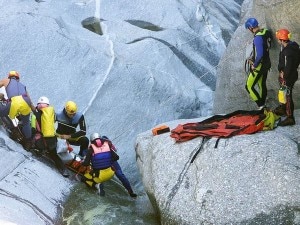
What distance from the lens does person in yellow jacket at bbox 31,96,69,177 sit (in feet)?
29.1

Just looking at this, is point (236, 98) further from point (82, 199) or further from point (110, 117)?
point (82, 199)

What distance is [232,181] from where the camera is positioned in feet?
24.3

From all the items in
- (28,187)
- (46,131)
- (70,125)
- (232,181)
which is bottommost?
(28,187)

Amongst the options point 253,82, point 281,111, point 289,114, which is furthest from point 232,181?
point 253,82

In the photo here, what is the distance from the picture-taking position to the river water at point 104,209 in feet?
26.8

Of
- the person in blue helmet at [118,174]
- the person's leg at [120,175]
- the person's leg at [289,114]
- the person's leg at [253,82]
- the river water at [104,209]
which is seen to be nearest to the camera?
the river water at [104,209]

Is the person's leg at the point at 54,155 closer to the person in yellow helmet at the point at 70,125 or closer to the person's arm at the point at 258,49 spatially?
the person in yellow helmet at the point at 70,125

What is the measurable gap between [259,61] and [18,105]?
4870mm

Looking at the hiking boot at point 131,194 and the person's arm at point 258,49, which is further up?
the person's arm at point 258,49

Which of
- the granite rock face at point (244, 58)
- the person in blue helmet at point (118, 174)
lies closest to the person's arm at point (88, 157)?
the person in blue helmet at point (118, 174)

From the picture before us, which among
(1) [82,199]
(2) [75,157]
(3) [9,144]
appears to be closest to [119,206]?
(1) [82,199]

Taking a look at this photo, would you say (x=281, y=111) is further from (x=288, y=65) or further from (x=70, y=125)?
(x=70, y=125)

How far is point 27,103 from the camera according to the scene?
30.1 ft

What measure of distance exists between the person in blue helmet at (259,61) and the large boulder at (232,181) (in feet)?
4.74
